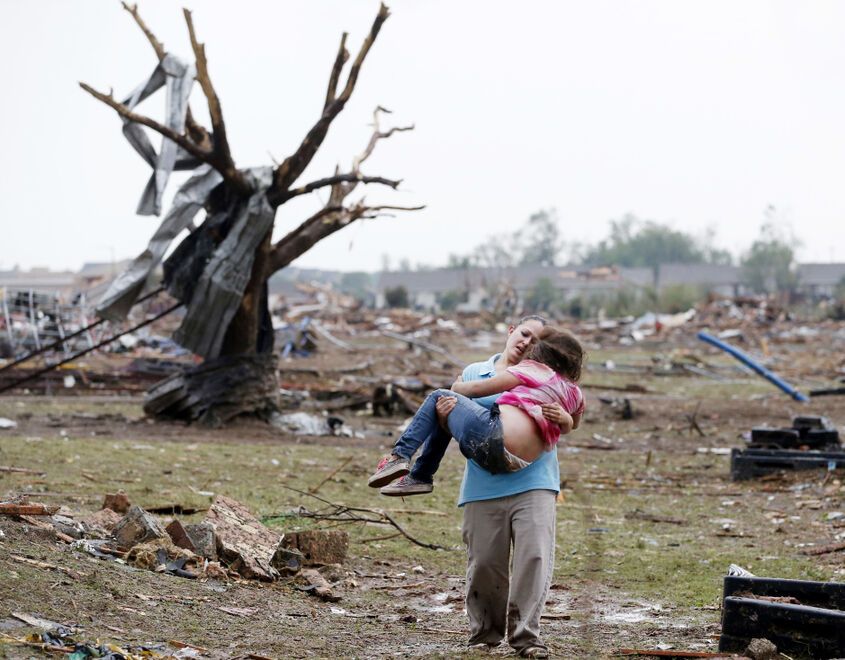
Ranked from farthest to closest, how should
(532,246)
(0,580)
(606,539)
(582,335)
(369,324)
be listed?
(532,246) < (369,324) < (582,335) < (606,539) < (0,580)

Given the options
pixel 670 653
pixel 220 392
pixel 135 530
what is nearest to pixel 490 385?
pixel 670 653

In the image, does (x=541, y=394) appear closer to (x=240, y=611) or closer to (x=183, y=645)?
(x=183, y=645)

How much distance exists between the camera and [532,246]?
148750 millimetres

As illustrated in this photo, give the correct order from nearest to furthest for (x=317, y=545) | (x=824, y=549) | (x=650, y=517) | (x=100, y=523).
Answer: (x=100, y=523)
(x=317, y=545)
(x=824, y=549)
(x=650, y=517)

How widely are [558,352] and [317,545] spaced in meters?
3.10

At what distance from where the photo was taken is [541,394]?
561cm

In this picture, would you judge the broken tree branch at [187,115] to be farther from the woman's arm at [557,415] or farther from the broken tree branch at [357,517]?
the woman's arm at [557,415]

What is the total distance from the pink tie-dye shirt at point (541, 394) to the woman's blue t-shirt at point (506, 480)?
12cm

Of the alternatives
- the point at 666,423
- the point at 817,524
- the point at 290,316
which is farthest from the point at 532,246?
→ the point at 817,524

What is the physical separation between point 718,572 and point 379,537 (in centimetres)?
270

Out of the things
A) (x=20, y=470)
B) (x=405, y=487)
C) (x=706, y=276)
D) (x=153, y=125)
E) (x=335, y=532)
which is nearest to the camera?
(x=405, y=487)

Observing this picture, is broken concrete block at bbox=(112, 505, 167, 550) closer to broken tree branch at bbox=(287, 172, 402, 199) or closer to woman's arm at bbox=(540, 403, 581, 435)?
woman's arm at bbox=(540, 403, 581, 435)

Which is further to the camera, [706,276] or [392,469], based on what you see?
[706,276]

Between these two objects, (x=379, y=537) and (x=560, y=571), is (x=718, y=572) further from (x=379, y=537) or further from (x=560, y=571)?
(x=379, y=537)
